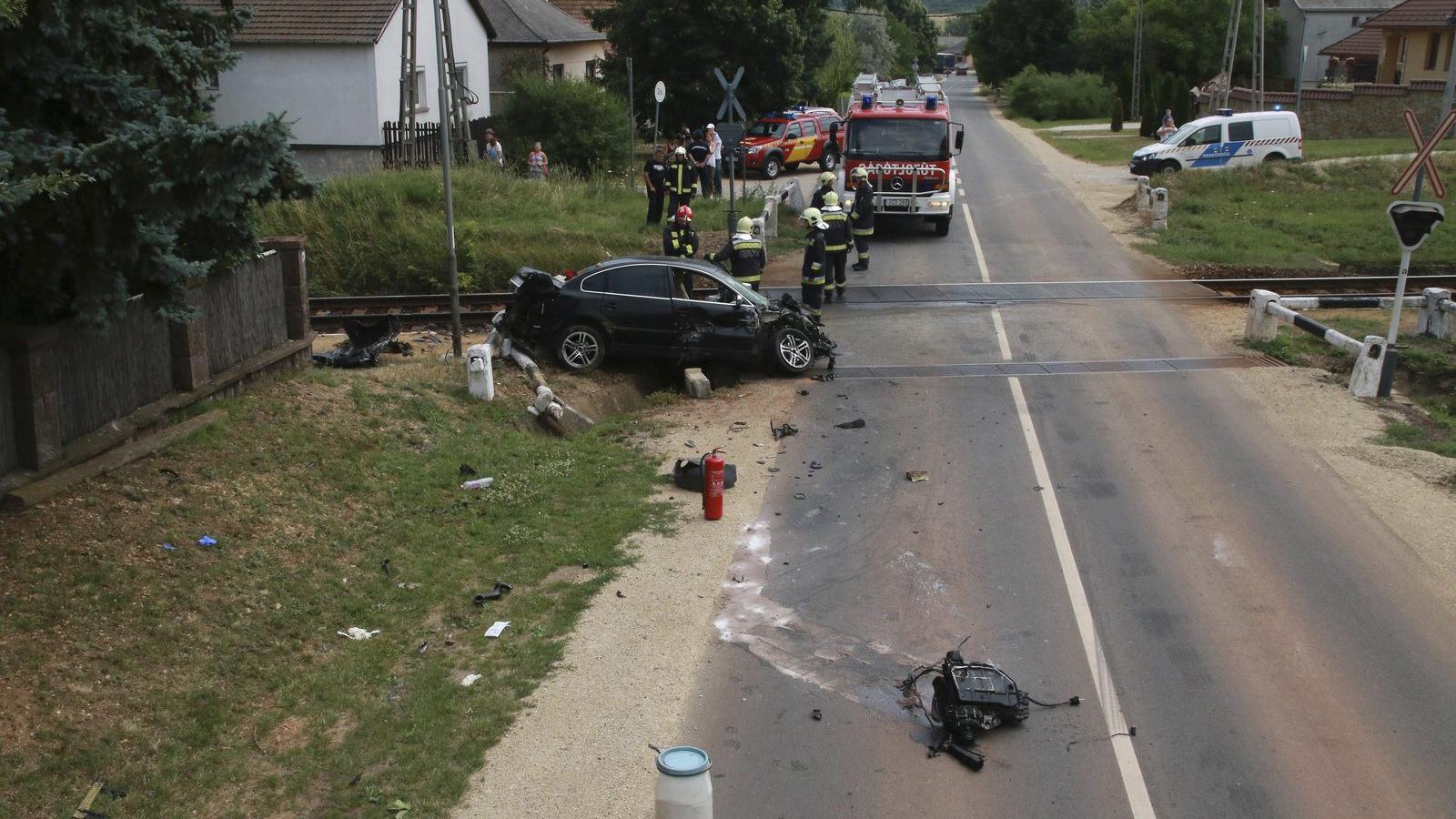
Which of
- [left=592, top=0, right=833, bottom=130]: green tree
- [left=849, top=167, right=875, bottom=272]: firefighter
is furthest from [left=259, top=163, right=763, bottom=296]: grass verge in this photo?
[left=592, top=0, right=833, bottom=130]: green tree

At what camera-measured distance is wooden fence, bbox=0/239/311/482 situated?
9.23m

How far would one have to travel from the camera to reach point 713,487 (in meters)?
→ 11.4

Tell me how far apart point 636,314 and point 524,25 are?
28015mm

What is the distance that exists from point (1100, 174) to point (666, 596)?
32.7 m

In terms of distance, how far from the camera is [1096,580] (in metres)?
10.2

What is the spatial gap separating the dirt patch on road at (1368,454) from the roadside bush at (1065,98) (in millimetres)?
54143

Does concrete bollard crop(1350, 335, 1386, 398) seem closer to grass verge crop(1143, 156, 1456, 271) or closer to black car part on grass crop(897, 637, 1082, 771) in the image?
grass verge crop(1143, 156, 1456, 271)

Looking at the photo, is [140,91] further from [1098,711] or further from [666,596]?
[1098,711]

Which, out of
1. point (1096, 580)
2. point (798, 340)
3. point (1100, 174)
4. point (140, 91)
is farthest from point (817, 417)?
point (1100, 174)

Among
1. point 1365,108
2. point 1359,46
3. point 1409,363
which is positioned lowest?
point 1409,363

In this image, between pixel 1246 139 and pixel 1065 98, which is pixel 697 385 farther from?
pixel 1065 98

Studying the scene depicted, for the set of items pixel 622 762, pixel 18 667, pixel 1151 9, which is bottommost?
pixel 622 762

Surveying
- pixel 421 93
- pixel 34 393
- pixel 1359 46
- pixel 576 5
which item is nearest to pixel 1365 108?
pixel 1359 46

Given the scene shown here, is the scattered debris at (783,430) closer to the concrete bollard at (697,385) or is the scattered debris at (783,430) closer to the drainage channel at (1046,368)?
the concrete bollard at (697,385)
